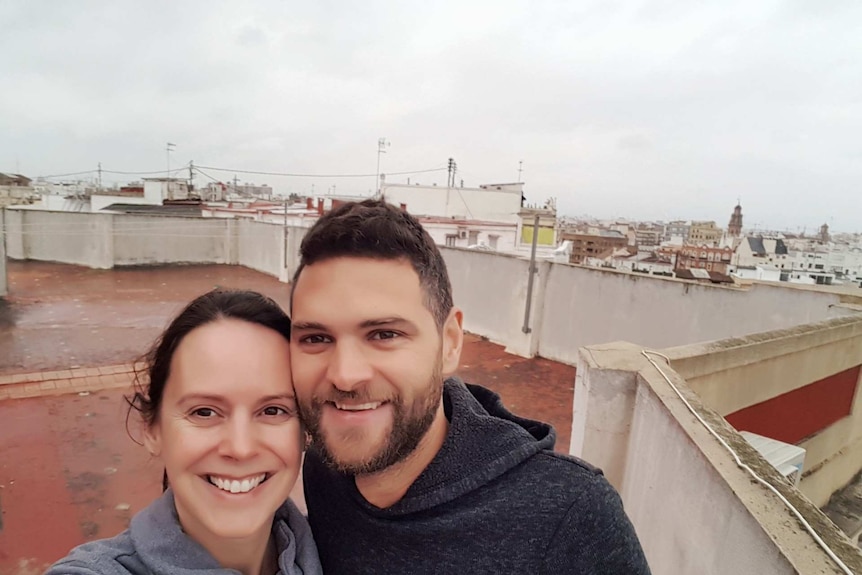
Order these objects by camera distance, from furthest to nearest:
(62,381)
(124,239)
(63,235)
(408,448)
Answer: (124,239), (63,235), (62,381), (408,448)

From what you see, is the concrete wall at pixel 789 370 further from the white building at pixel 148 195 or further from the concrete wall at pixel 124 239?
the white building at pixel 148 195

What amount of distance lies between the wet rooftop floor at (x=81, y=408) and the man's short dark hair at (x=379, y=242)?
1.48ft

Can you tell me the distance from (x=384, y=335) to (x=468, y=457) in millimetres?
339

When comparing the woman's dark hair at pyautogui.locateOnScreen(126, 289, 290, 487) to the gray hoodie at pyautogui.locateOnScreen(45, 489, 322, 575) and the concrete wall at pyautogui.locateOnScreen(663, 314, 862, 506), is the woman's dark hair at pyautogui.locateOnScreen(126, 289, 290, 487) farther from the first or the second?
the concrete wall at pyautogui.locateOnScreen(663, 314, 862, 506)

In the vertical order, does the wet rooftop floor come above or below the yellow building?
below

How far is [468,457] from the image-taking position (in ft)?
3.47

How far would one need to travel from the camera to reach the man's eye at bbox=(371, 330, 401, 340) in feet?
3.23

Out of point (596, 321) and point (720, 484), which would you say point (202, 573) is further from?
point (596, 321)

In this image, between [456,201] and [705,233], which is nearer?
[456,201]

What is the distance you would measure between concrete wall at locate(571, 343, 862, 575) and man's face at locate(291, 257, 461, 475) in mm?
1016

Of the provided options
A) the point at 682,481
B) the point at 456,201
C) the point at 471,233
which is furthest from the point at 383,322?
the point at 456,201

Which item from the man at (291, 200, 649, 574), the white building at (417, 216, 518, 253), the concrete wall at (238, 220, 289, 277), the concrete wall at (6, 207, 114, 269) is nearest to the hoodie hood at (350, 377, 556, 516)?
the man at (291, 200, 649, 574)

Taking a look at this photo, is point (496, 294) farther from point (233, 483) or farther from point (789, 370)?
point (233, 483)

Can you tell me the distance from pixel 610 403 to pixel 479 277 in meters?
6.01
